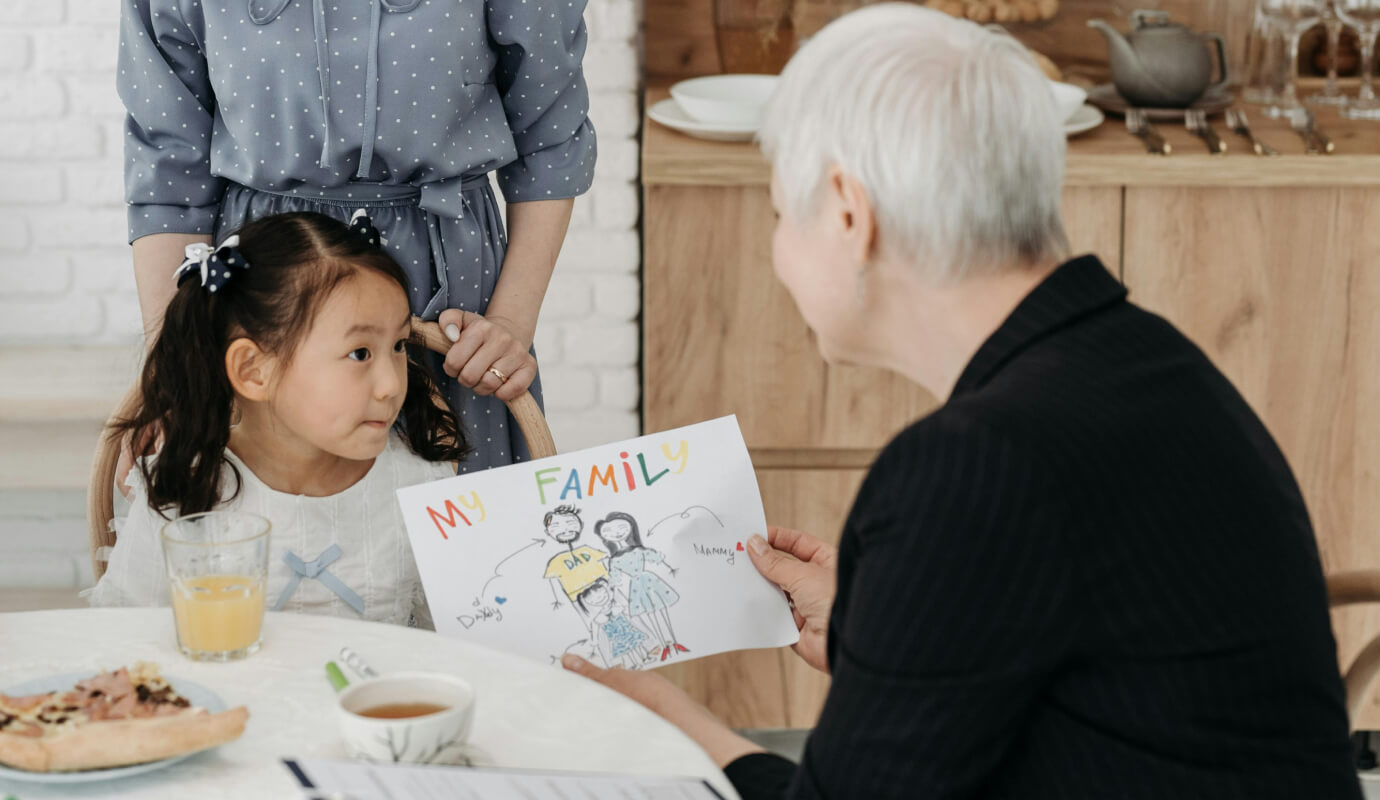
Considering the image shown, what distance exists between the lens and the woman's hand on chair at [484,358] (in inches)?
60.5

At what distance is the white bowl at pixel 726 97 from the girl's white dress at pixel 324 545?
2.85 ft

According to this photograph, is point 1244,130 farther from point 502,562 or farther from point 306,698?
point 306,698

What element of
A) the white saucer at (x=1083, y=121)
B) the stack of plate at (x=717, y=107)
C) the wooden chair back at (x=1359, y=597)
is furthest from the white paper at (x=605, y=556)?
the white saucer at (x=1083, y=121)

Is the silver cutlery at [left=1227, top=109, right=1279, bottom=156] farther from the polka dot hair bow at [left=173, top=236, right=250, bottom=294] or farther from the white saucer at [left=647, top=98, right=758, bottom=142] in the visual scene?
the polka dot hair bow at [left=173, top=236, right=250, bottom=294]

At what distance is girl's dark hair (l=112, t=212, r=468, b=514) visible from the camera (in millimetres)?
1400

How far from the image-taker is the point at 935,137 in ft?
2.74

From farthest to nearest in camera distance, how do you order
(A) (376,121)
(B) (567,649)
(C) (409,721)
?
(A) (376,121)
(B) (567,649)
(C) (409,721)

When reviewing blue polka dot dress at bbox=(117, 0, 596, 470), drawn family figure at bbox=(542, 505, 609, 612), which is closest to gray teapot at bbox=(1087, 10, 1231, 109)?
blue polka dot dress at bbox=(117, 0, 596, 470)

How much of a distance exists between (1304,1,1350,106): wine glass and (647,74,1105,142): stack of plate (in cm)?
44

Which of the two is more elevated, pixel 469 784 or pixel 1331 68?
pixel 1331 68

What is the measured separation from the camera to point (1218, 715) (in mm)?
785

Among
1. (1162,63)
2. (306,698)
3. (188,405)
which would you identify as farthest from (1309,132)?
(306,698)

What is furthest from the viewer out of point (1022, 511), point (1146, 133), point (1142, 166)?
point (1146, 133)

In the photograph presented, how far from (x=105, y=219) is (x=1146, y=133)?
5.81 ft
